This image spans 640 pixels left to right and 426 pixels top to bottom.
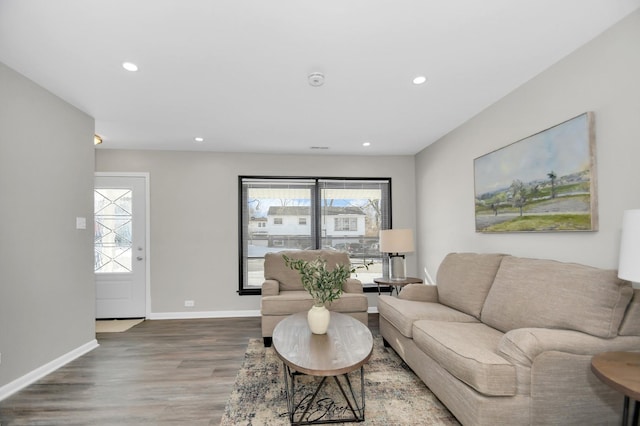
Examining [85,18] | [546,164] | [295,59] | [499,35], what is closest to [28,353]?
[85,18]

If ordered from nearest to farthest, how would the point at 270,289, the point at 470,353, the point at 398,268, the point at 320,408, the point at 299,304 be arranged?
1. the point at 470,353
2. the point at 320,408
3. the point at 299,304
4. the point at 270,289
5. the point at 398,268

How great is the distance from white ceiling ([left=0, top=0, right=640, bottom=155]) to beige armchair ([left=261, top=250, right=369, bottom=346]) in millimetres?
1838

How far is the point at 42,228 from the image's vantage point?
2.58 meters

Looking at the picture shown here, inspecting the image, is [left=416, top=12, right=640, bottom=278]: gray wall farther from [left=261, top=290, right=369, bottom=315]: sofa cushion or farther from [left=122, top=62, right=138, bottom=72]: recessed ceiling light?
[left=122, top=62, right=138, bottom=72]: recessed ceiling light

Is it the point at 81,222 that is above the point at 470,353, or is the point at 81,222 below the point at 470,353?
above

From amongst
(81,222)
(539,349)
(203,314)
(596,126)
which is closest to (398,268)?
(539,349)

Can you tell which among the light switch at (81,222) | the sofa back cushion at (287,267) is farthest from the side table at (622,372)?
the light switch at (81,222)

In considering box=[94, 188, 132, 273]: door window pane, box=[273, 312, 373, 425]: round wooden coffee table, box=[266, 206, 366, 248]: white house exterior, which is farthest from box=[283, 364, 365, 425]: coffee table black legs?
box=[94, 188, 132, 273]: door window pane

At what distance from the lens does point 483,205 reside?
3.10 metres

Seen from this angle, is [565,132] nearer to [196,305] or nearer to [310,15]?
[310,15]

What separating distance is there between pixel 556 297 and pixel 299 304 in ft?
7.60

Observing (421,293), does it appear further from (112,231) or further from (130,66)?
(112,231)

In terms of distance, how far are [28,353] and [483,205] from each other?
438 cm

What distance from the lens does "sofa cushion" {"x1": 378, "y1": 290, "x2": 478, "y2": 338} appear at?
8.35 feet
